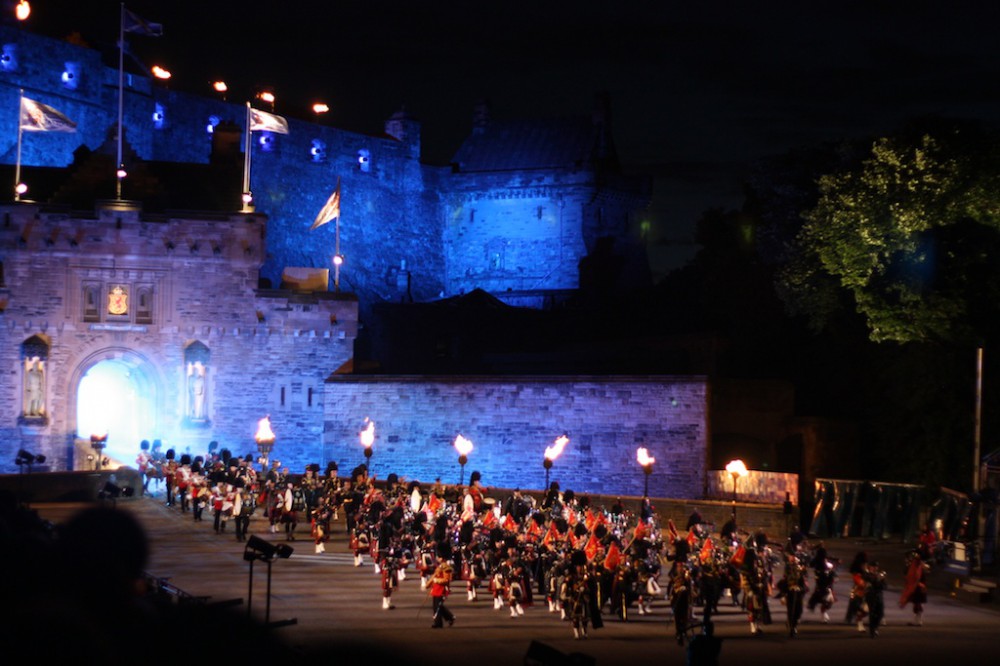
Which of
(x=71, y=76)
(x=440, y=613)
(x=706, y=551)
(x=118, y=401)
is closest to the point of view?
(x=440, y=613)

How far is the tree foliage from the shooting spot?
32375 mm

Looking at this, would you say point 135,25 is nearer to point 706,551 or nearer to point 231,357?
point 231,357

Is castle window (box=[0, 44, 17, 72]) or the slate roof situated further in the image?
the slate roof

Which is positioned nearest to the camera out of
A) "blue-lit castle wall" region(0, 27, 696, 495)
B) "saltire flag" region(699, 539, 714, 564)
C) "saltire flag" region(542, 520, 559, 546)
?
"saltire flag" region(699, 539, 714, 564)

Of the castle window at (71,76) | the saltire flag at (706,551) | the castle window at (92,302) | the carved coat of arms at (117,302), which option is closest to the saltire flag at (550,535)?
the saltire flag at (706,551)

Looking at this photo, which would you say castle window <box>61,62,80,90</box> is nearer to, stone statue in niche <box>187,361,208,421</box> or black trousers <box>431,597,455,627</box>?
stone statue in niche <box>187,361,208,421</box>

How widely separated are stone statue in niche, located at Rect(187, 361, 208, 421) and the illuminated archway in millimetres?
1071

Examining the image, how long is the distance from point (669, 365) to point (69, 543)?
127 feet

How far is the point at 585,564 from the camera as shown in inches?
791

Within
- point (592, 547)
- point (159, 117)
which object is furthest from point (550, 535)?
point (159, 117)

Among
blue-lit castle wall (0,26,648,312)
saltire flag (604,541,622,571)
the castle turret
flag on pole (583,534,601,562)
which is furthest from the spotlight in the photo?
the castle turret

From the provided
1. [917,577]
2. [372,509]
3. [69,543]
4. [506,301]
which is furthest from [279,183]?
[69,543]

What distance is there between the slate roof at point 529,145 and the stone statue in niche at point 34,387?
36.2m

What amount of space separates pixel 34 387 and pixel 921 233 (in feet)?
85.4
